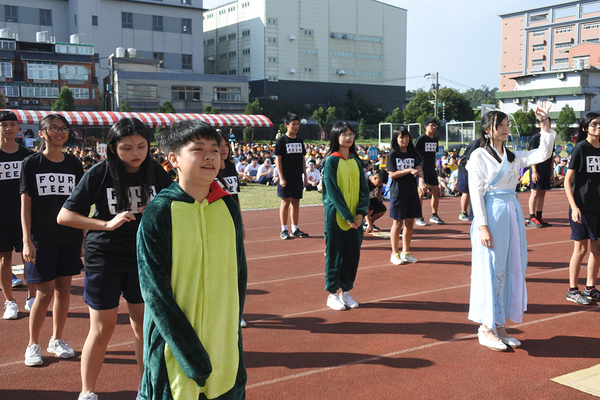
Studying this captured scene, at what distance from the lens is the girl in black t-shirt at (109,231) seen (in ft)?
10.9

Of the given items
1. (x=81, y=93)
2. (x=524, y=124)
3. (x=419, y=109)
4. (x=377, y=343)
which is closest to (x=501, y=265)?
(x=377, y=343)

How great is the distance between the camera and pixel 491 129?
4410 mm

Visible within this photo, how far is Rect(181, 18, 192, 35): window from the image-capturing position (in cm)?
7431

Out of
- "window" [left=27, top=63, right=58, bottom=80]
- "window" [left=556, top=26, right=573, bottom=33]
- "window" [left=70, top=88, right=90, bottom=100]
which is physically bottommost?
"window" [left=70, top=88, right=90, bottom=100]

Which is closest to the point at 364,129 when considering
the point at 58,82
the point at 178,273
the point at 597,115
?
the point at 58,82

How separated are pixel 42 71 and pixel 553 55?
87510mm

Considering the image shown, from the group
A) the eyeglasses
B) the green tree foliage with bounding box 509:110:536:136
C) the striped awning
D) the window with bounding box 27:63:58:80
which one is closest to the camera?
the eyeglasses

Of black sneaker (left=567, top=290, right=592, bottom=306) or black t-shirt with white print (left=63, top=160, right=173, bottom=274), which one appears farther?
black sneaker (left=567, top=290, right=592, bottom=306)

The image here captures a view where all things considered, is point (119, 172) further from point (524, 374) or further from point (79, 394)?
point (524, 374)

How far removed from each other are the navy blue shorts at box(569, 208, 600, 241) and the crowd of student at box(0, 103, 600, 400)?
1 cm

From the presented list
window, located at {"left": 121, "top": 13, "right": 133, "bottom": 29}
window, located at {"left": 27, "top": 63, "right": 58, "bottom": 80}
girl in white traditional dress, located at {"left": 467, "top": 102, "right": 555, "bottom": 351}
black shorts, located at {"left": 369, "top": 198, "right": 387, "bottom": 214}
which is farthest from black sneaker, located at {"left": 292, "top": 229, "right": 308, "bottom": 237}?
window, located at {"left": 121, "top": 13, "right": 133, "bottom": 29}

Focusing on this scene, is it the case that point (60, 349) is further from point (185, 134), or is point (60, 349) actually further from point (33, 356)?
point (185, 134)

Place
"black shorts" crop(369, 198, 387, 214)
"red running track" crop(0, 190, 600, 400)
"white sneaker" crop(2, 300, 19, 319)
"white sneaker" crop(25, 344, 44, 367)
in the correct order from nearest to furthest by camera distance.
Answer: "red running track" crop(0, 190, 600, 400) < "white sneaker" crop(25, 344, 44, 367) < "white sneaker" crop(2, 300, 19, 319) < "black shorts" crop(369, 198, 387, 214)

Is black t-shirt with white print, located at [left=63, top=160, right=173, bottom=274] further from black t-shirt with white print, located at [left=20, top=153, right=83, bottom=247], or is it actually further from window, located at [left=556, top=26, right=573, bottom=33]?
window, located at [left=556, top=26, right=573, bottom=33]
